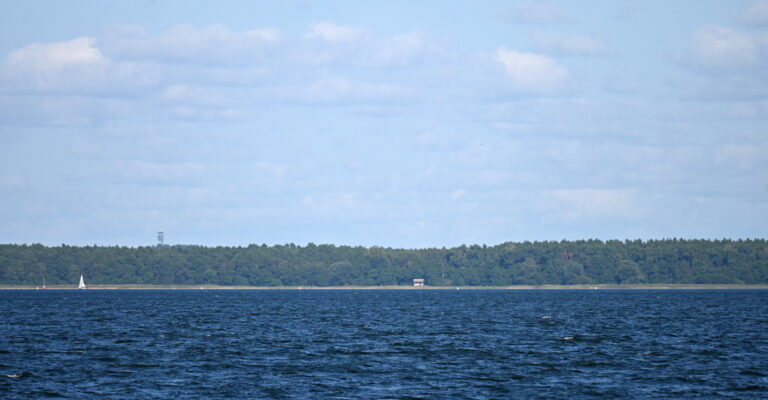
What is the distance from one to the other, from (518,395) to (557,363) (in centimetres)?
1380

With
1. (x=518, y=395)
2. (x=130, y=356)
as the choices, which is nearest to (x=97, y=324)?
(x=130, y=356)

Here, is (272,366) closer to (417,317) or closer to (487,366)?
(487,366)

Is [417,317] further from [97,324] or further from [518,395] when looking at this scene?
[518,395]

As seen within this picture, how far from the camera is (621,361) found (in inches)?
2464

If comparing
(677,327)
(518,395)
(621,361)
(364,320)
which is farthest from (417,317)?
(518,395)

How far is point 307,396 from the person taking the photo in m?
48.2

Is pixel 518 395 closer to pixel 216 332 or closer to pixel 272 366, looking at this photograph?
pixel 272 366

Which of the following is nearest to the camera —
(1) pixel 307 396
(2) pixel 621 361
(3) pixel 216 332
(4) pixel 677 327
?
(1) pixel 307 396

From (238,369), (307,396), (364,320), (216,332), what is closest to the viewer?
(307,396)

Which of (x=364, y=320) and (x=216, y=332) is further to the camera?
(x=364, y=320)

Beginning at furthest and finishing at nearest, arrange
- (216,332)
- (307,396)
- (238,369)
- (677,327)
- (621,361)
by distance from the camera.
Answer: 1. (677,327)
2. (216,332)
3. (621,361)
4. (238,369)
5. (307,396)

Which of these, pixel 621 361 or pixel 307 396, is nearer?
pixel 307 396

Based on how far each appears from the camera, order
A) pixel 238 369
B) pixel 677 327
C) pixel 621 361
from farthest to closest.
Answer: pixel 677 327 → pixel 621 361 → pixel 238 369

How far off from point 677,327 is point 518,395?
53871 millimetres
